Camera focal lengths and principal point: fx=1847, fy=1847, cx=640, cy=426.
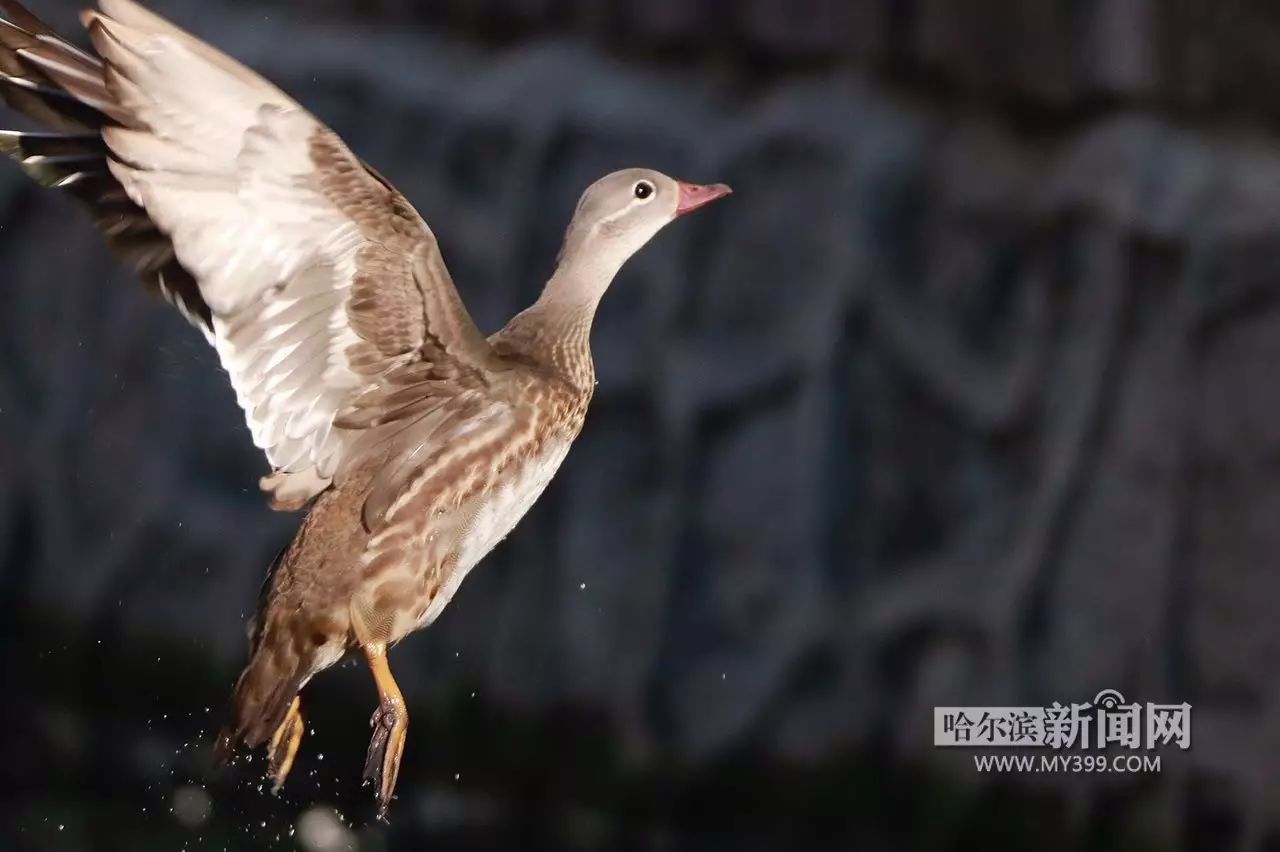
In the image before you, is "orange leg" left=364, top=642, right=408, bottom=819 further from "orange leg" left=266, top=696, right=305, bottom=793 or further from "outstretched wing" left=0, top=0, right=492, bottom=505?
"outstretched wing" left=0, top=0, right=492, bottom=505

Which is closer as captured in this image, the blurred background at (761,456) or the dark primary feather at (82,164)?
the dark primary feather at (82,164)

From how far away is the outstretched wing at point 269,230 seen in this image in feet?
5.57

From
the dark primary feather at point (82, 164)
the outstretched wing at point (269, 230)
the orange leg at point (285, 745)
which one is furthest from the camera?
the orange leg at point (285, 745)

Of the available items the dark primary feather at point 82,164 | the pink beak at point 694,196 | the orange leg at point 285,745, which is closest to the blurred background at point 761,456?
the pink beak at point 694,196

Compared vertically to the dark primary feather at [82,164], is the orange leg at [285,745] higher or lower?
lower

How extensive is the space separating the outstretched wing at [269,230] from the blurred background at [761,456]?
1.87 ft

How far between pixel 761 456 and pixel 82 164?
900 mm

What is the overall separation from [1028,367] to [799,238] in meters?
0.34

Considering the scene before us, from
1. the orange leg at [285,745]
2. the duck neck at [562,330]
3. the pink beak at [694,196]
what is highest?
the pink beak at [694,196]

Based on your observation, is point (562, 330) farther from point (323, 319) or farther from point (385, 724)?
point (385, 724)

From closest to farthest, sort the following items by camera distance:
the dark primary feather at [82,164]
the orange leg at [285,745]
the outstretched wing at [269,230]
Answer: the outstretched wing at [269,230], the dark primary feather at [82,164], the orange leg at [285,745]

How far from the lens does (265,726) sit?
1.89 metres

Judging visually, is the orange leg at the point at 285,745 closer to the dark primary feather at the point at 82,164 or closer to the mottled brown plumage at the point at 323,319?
the mottled brown plumage at the point at 323,319

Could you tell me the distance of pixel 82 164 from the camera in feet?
6.17
